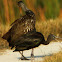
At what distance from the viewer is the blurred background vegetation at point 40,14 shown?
12.6 m

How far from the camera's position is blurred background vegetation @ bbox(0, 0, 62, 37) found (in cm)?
1263

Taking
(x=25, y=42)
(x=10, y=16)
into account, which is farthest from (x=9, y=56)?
(x=10, y=16)

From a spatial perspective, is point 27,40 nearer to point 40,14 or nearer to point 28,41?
point 28,41

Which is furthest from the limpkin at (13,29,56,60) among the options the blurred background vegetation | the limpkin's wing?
the blurred background vegetation

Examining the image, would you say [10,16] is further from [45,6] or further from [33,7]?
[45,6]

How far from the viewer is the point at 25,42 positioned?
8.02 m

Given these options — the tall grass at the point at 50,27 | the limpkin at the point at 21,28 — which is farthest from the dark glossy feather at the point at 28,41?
the tall grass at the point at 50,27

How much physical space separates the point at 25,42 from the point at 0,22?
5.32 m

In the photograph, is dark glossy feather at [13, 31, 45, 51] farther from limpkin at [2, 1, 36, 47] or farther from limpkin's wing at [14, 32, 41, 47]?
limpkin at [2, 1, 36, 47]

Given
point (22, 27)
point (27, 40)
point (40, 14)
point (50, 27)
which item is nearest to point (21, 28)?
point (22, 27)

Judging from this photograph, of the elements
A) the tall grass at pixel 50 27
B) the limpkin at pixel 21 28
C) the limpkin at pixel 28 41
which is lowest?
the tall grass at pixel 50 27

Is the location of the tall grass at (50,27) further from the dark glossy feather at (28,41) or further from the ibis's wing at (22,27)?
the dark glossy feather at (28,41)

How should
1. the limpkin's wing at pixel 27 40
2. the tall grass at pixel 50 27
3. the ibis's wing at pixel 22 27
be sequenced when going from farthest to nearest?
1. the tall grass at pixel 50 27
2. the ibis's wing at pixel 22 27
3. the limpkin's wing at pixel 27 40

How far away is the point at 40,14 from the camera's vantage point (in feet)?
44.6
